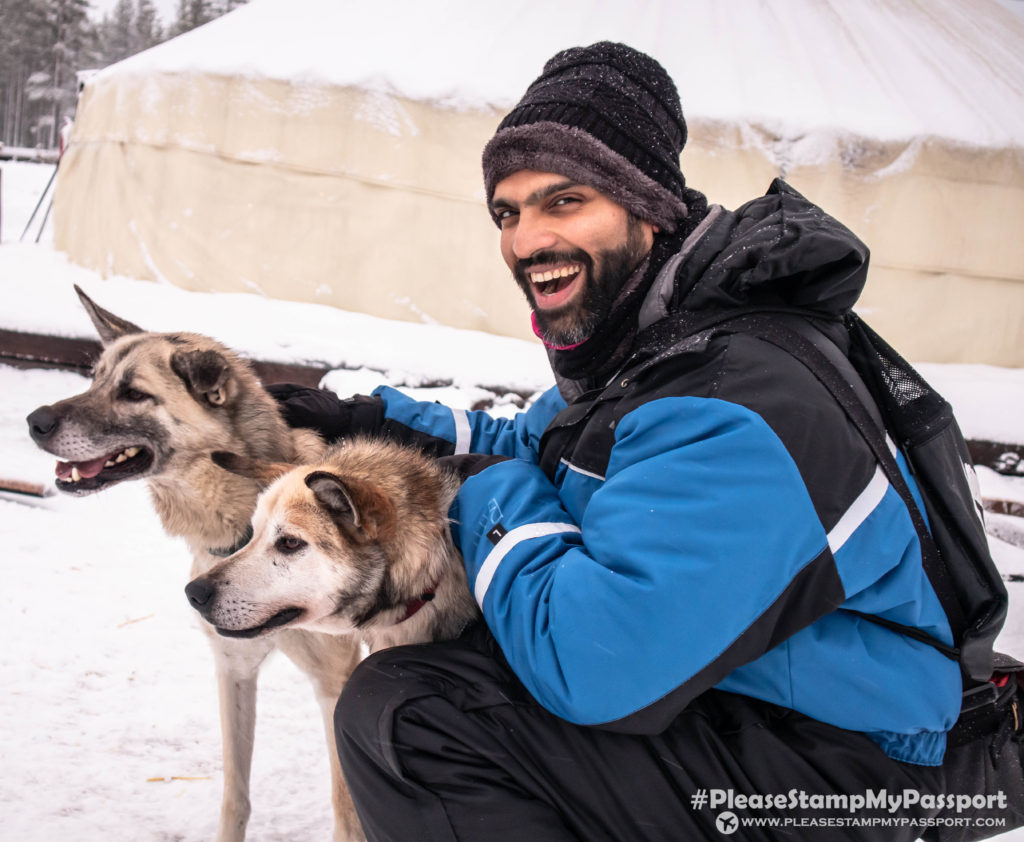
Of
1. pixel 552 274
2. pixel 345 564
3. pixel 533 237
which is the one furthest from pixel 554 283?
pixel 345 564

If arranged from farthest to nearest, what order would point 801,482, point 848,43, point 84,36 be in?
point 84,36 → point 848,43 → point 801,482

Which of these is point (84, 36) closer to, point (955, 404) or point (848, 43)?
point (848, 43)

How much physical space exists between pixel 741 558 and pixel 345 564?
0.89 m

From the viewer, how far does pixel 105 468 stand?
2.10 meters

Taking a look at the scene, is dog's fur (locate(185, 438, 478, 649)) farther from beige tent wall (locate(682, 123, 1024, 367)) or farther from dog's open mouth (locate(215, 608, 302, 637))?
beige tent wall (locate(682, 123, 1024, 367))

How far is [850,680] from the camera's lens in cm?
129

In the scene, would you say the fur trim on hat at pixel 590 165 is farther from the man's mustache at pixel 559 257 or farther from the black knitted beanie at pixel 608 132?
the man's mustache at pixel 559 257

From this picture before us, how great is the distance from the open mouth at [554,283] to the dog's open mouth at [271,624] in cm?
98

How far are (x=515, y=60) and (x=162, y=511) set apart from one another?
18.2 feet

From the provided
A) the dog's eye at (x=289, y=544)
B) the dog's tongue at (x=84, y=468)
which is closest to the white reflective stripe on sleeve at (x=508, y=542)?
the dog's eye at (x=289, y=544)

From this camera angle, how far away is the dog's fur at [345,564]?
163 centimetres

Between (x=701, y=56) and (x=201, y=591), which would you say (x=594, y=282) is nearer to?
(x=201, y=591)

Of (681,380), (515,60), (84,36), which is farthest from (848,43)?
(84,36)

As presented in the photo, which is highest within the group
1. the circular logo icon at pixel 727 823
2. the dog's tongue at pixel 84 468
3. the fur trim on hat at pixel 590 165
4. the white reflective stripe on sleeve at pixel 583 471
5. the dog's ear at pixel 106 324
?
the fur trim on hat at pixel 590 165
